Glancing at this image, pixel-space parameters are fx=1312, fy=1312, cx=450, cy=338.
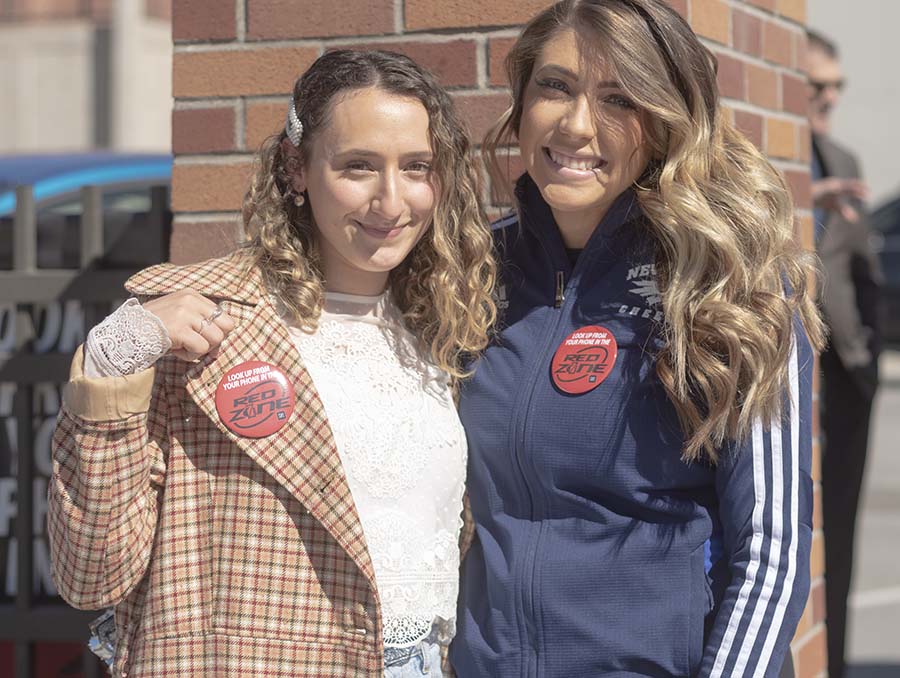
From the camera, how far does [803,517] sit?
6.66 ft

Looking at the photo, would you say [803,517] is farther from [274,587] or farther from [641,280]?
[274,587]

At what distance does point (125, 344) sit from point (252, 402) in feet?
0.73

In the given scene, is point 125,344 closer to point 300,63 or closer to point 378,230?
point 378,230

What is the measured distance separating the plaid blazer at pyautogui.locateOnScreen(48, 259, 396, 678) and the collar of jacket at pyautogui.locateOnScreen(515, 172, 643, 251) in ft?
1.71

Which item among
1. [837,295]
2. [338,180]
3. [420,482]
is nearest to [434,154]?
[338,180]

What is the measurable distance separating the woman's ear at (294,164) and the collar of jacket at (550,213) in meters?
0.40

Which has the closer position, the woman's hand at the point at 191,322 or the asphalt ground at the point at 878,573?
the woman's hand at the point at 191,322

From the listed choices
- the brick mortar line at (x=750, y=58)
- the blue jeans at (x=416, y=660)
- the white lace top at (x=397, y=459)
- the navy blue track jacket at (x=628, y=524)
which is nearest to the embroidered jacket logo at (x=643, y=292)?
the navy blue track jacket at (x=628, y=524)

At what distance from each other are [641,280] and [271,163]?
69 cm

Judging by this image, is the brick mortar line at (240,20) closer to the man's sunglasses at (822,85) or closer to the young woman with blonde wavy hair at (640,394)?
the young woman with blonde wavy hair at (640,394)

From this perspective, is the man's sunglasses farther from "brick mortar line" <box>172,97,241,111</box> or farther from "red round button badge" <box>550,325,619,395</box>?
"red round button badge" <box>550,325,619,395</box>

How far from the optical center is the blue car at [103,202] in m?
3.31

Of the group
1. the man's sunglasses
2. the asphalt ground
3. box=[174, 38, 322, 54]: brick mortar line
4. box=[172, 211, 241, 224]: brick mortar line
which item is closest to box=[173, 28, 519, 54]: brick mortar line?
box=[174, 38, 322, 54]: brick mortar line

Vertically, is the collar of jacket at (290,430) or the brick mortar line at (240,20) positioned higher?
the brick mortar line at (240,20)
